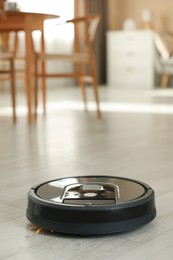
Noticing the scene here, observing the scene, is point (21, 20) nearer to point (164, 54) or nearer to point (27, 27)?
point (27, 27)

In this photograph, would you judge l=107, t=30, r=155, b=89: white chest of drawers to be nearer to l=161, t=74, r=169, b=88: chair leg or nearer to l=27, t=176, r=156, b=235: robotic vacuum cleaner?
l=161, t=74, r=169, b=88: chair leg

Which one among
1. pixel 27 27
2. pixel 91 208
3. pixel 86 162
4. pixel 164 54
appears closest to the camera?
pixel 91 208

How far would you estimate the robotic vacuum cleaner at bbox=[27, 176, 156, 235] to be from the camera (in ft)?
3.63

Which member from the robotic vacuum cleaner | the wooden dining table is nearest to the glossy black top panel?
the robotic vacuum cleaner

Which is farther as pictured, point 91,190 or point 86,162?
point 86,162

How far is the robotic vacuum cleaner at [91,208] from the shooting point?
1.11 metres

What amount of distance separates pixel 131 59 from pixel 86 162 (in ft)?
16.1

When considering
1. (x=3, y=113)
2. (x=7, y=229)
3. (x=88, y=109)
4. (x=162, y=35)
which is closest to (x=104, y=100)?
(x=88, y=109)

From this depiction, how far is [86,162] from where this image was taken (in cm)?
201

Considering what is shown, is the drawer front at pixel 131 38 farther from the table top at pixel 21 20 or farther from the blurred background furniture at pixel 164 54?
the table top at pixel 21 20

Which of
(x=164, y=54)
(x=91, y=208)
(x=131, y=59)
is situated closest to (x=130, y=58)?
(x=131, y=59)

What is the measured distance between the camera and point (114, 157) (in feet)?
6.88

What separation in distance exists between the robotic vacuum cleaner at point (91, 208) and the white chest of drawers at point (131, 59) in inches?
215

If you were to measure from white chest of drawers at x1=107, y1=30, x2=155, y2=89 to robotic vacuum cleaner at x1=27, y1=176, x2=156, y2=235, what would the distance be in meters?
5.46
